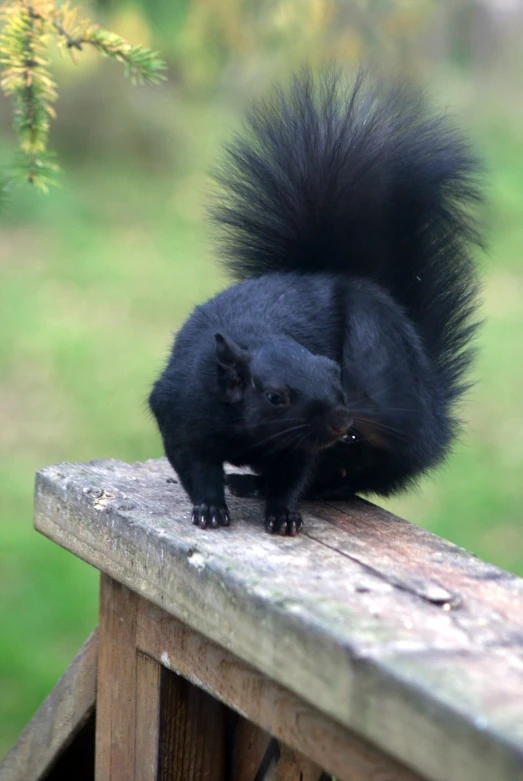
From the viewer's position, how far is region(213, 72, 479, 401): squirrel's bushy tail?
176cm

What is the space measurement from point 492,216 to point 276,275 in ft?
1.61

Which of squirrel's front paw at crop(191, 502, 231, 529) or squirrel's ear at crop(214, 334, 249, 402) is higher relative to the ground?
squirrel's ear at crop(214, 334, 249, 402)

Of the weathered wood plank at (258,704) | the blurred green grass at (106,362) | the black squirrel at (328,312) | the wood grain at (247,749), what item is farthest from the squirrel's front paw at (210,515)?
the blurred green grass at (106,362)

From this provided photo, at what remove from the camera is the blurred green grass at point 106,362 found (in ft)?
10.3

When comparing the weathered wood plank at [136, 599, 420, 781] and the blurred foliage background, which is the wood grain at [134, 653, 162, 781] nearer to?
the weathered wood plank at [136, 599, 420, 781]

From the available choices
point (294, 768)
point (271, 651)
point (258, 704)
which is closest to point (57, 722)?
point (294, 768)

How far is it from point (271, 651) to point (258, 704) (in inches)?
5.7

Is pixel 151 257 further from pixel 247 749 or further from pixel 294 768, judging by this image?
pixel 294 768

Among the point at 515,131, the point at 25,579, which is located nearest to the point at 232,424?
the point at 25,579

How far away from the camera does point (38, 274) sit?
5.83 meters

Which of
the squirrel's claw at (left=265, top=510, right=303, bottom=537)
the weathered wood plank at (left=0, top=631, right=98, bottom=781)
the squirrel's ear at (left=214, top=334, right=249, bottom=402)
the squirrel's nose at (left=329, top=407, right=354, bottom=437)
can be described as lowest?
the weathered wood plank at (left=0, top=631, right=98, bottom=781)

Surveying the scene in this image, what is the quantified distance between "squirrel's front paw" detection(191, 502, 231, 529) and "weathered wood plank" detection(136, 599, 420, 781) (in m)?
0.12

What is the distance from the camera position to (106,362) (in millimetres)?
4934

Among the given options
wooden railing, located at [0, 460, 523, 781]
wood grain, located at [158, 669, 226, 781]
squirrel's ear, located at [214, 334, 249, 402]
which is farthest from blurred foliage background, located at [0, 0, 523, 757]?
wood grain, located at [158, 669, 226, 781]
